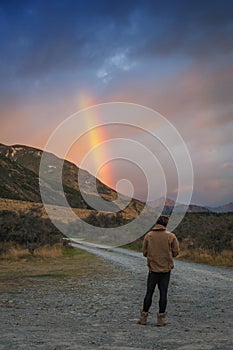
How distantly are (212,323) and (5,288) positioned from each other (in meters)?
8.30

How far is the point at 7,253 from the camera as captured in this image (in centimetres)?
2909

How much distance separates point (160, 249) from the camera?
9461 millimetres

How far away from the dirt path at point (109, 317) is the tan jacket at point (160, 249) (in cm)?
114

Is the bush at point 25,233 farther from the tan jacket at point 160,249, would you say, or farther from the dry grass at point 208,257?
the tan jacket at point 160,249

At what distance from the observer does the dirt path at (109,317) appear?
715cm

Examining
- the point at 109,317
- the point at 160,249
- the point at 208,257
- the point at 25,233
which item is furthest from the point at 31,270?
the point at 160,249

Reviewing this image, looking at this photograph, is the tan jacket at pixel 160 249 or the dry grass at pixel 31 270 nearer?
the tan jacket at pixel 160 249

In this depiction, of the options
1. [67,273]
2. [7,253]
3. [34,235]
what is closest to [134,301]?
[67,273]

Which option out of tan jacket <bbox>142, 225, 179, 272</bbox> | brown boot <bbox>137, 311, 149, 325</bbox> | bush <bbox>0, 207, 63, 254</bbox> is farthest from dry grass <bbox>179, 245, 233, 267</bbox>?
brown boot <bbox>137, 311, 149, 325</bbox>

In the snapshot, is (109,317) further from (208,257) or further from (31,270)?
(208,257)

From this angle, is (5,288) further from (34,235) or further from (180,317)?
(34,235)

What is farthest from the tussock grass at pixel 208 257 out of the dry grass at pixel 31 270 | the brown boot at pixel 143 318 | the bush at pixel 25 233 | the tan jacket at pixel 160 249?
the brown boot at pixel 143 318

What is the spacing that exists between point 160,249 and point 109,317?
6.37ft

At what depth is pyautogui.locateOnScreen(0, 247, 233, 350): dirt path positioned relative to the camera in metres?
7.15
